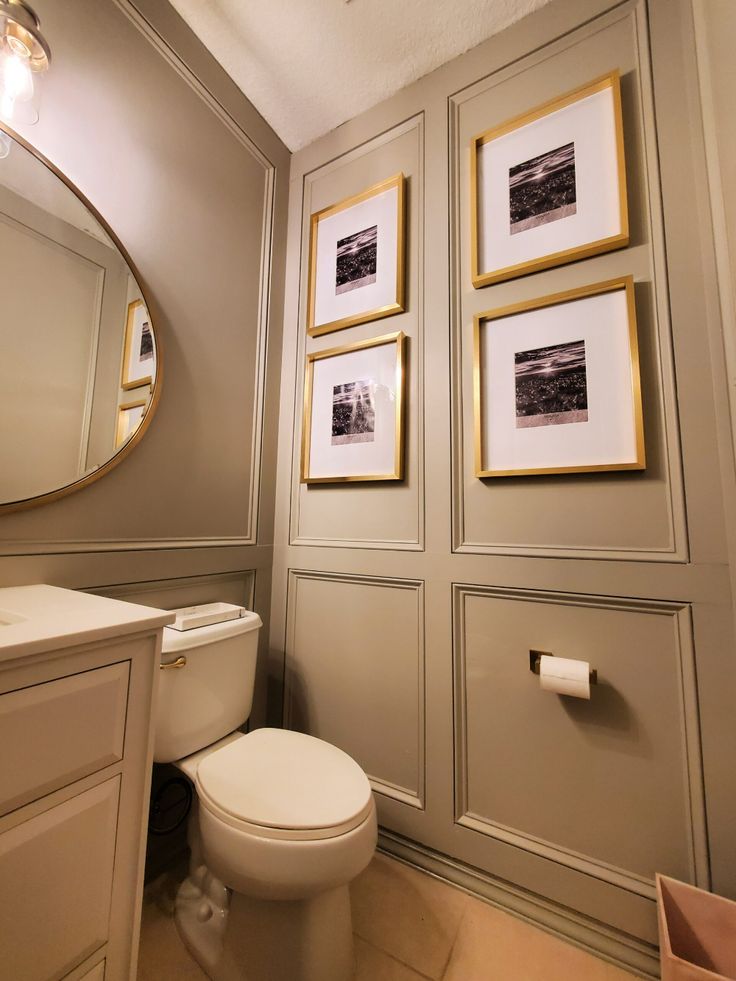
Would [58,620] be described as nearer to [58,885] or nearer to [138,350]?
[58,885]

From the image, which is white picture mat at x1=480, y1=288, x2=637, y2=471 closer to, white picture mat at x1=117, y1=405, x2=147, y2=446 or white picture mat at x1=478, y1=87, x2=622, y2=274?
white picture mat at x1=478, y1=87, x2=622, y2=274

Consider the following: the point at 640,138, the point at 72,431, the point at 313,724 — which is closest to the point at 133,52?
the point at 72,431

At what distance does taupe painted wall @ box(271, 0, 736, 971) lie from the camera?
3.30 feet

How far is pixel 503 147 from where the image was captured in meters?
1.34

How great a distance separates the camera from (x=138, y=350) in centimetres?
122

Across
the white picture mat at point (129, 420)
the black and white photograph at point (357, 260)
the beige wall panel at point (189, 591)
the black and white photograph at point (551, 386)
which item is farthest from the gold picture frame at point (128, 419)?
the black and white photograph at point (551, 386)

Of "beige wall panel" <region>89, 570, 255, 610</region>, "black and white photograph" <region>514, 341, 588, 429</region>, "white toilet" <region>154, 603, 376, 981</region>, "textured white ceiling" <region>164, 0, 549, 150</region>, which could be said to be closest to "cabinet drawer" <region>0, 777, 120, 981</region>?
"white toilet" <region>154, 603, 376, 981</region>

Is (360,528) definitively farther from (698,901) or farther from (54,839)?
(698,901)

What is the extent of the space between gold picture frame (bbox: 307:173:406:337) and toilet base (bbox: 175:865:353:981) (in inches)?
65.1

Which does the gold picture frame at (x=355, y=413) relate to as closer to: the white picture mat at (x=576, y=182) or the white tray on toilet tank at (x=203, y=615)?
the white picture mat at (x=576, y=182)

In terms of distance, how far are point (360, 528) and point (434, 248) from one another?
996mm

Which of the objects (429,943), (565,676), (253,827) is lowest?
(429,943)

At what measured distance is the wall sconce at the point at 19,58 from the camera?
0.94 metres

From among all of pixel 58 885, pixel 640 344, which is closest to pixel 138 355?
pixel 58 885
